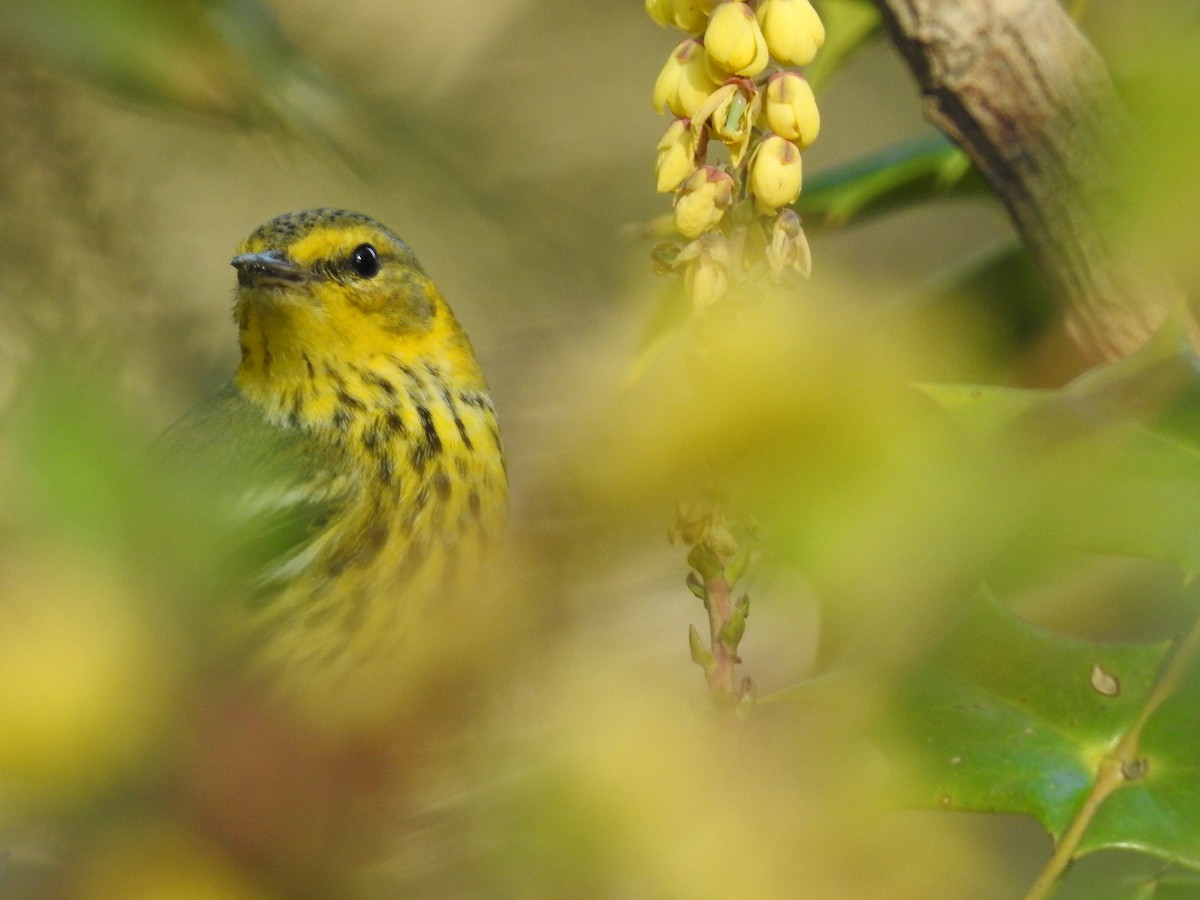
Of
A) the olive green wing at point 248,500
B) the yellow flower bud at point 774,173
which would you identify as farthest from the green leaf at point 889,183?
the yellow flower bud at point 774,173

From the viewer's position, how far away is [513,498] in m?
0.29

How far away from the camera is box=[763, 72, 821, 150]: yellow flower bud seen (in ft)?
1.21

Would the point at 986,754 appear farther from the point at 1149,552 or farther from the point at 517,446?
the point at 517,446

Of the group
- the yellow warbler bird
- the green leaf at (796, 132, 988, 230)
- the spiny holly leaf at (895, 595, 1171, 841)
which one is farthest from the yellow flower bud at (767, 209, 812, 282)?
the yellow warbler bird

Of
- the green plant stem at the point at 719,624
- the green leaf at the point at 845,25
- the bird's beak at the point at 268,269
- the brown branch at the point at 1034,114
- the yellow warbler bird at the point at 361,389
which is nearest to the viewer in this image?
the green plant stem at the point at 719,624

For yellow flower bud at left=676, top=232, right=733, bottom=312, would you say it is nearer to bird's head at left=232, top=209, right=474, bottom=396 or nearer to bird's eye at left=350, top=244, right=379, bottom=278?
bird's head at left=232, top=209, right=474, bottom=396

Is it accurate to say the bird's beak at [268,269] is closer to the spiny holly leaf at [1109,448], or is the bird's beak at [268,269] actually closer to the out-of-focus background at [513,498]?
the out-of-focus background at [513,498]

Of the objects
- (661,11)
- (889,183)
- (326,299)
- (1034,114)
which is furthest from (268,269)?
(661,11)

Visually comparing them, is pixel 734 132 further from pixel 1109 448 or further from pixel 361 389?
pixel 361 389

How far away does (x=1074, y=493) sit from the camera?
13.0 inches

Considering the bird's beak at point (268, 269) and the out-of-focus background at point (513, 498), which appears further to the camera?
the bird's beak at point (268, 269)

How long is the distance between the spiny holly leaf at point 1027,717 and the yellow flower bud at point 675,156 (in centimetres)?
15

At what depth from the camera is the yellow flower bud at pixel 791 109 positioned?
0.37 metres

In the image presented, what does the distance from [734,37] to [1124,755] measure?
23 cm
